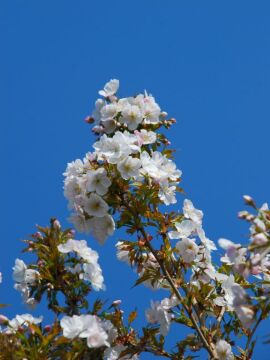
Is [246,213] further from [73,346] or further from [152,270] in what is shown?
[152,270]

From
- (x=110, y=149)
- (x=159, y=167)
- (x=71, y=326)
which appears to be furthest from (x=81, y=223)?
(x=71, y=326)

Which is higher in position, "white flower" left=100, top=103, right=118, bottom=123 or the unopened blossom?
"white flower" left=100, top=103, right=118, bottom=123

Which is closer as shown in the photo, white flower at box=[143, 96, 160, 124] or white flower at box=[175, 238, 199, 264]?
white flower at box=[175, 238, 199, 264]

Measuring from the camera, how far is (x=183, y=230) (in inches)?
160

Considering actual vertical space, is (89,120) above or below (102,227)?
above

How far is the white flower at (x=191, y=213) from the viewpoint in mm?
4160

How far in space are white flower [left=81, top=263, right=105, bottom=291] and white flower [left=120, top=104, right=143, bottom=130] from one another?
103 cm

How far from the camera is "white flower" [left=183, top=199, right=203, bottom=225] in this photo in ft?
13.6

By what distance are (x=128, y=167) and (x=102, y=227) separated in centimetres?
41

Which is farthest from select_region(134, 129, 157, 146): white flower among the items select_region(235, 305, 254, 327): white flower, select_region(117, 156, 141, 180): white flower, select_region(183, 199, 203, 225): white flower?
select_region(235, 305, 254, 327): white flower

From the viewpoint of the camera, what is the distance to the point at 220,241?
280 centimetres

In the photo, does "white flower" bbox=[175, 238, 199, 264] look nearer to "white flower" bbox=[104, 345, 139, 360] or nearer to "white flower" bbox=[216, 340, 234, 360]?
"white flower" bbox=[216, 340, 234, 360]

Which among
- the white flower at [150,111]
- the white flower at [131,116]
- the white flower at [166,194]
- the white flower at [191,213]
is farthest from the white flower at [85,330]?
the white flower at [150,111]

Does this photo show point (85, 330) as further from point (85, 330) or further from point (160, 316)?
point (160, 316)
